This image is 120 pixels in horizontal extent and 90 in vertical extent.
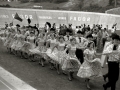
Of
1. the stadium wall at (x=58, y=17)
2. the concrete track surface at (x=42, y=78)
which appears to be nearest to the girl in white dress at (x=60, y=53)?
the concrete track surface at (x=42, y=78)

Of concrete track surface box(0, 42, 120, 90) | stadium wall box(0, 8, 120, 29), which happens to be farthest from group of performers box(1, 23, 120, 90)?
stadium wall box(0, 8, 120, 29)

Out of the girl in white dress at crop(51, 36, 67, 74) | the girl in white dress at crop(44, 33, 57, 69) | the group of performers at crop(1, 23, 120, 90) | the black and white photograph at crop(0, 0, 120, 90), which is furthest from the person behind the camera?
the girl in white dress at crop(44, 33, 57, 69)

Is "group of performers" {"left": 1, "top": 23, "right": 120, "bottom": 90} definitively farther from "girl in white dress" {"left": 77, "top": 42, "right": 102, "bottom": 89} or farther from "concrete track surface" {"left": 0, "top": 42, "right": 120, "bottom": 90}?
"concrete track surface" {"left": 0, "top": 42, "right": 120, "bottom": 90}

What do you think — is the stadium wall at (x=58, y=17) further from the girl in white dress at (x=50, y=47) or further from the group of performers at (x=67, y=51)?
the girl in white dress at (x=50, y=47)

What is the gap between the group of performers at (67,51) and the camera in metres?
9.80

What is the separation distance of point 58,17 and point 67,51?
3016 cm

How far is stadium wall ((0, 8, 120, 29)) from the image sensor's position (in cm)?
3994

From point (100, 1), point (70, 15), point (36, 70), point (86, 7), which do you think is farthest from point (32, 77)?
point (100, 1)

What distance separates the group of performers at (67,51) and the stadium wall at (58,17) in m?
19.9

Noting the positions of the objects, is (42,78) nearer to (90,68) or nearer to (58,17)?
(90,68)

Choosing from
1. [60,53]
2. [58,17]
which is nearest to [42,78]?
[60,53]

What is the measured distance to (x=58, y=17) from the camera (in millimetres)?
42625

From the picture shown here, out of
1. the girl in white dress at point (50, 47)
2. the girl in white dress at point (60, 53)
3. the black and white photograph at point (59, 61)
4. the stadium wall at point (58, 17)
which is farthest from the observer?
the stadium wall at point (58, 17)

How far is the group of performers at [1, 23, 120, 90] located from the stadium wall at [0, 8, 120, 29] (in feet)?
65.4
